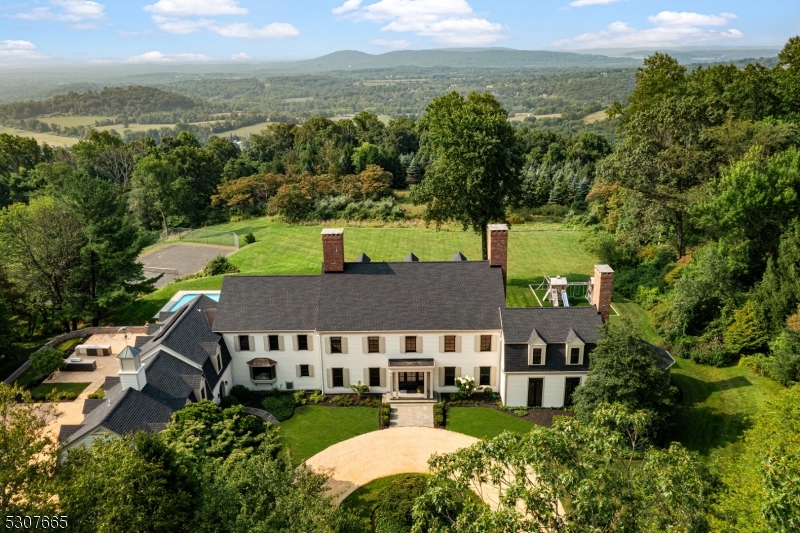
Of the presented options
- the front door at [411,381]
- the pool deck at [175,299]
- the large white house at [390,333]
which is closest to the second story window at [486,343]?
the large white house at [390,333]

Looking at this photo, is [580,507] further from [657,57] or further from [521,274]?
[657,57]

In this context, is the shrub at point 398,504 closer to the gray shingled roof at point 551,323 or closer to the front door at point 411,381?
the front door at point 411,381

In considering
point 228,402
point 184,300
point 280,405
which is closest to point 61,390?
point 228,402

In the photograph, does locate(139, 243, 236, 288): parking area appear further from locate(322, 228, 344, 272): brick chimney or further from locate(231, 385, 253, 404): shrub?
locate(322, 228, 344, 272): brick chimney

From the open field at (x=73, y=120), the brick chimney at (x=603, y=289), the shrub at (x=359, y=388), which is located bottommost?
the shrub at (x=359, y=388)

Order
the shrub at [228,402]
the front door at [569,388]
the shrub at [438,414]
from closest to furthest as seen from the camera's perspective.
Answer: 1. the shrub at [438,414]
2. the shrub at [228,402]
3. the front door at [569,388]

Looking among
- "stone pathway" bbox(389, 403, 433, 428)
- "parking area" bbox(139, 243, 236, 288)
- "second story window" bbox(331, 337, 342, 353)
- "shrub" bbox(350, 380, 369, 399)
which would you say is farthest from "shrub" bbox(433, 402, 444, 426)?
"parking area" bbox(139, 243, 236, 288)

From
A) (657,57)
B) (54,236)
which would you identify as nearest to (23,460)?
(54,236)

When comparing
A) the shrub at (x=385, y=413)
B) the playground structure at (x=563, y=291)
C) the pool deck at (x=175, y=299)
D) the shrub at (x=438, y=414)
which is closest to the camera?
the shrub at (x=438, y=414)
